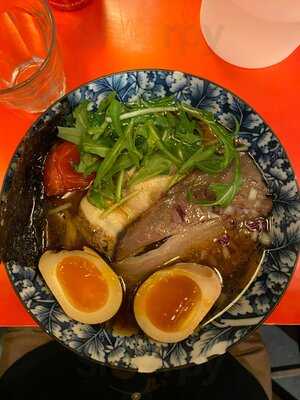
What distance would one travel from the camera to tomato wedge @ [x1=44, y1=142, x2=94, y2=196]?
3.76 ft

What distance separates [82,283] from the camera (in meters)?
1.04

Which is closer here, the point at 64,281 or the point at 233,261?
the point at 64,281

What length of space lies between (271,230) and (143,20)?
0.72m

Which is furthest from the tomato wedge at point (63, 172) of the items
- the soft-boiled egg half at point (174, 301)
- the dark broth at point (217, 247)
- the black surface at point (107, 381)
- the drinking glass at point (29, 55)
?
the black surface at point (107, 381)

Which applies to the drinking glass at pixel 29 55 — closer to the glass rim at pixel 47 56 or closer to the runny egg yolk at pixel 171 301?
the glass rim at pixel 47 56

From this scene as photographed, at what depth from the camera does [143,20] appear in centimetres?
133

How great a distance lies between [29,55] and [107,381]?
1080 mm

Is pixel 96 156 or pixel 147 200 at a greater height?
pixel 96 156

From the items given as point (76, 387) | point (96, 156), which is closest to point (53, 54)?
point (96, 156)

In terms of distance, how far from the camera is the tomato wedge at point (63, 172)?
114 cm

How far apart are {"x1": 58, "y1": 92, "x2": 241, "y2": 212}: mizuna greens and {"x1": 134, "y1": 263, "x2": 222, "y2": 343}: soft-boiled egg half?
0.20 meters

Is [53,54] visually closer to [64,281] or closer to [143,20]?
[143,20]

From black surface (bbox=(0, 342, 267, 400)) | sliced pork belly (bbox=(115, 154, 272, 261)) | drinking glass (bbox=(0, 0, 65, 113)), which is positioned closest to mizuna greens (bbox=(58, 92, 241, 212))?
sliced pork belly (bbox=(115, 154, 272, 261))

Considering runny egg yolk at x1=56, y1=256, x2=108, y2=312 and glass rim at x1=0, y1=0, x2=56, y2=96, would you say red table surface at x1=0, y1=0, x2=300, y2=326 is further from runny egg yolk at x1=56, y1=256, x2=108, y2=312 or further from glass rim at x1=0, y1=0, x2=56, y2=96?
runny egg yolk at x1=56, y1=256, x2=108, y2=312
